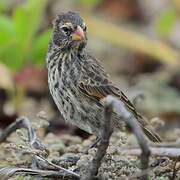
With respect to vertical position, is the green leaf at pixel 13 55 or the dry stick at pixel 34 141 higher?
the green leaf at pixel 13 55

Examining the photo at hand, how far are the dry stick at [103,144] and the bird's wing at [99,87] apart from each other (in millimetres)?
1528

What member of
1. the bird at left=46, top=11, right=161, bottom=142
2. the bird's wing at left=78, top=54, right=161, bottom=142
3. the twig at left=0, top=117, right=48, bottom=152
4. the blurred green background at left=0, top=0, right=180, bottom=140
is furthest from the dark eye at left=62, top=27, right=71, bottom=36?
the blurred green background at left=0, top=0, right=180, bottom=140

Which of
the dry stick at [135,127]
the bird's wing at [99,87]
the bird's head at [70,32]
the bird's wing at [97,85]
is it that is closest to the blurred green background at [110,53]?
the bird's wing at [99,87]

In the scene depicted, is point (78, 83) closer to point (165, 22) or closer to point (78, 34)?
point (78, 34)

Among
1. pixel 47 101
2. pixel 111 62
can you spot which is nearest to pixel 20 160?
pixel 47 101

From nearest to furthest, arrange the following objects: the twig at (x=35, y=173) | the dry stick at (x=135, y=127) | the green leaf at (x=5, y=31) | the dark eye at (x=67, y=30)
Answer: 1. the dry stick at (x=135, y=127)
2. the twig at (x=35, y=173)
3. the dark eye at (x=67, y=30)
4. the green leaf at (x=5, y=31)

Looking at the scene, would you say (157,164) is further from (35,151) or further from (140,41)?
(140,41)

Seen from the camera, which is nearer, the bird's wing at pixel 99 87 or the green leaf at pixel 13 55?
the bird's wing at pixel 99 87

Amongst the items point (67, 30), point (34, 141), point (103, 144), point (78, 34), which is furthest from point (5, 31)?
point (103, 144)

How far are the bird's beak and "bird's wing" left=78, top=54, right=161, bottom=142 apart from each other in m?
0.25

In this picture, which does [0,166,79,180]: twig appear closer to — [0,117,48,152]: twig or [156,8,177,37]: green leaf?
[0,117,48,152]: twig

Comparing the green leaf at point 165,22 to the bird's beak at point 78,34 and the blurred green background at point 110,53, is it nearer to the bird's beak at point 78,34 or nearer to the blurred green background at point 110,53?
the blurred green background at point 110,53

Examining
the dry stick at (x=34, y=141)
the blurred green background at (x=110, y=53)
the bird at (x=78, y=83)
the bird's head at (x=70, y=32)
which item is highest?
the blurred green background at (x=110, y=53)

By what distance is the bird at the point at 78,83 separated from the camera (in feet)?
18.8
